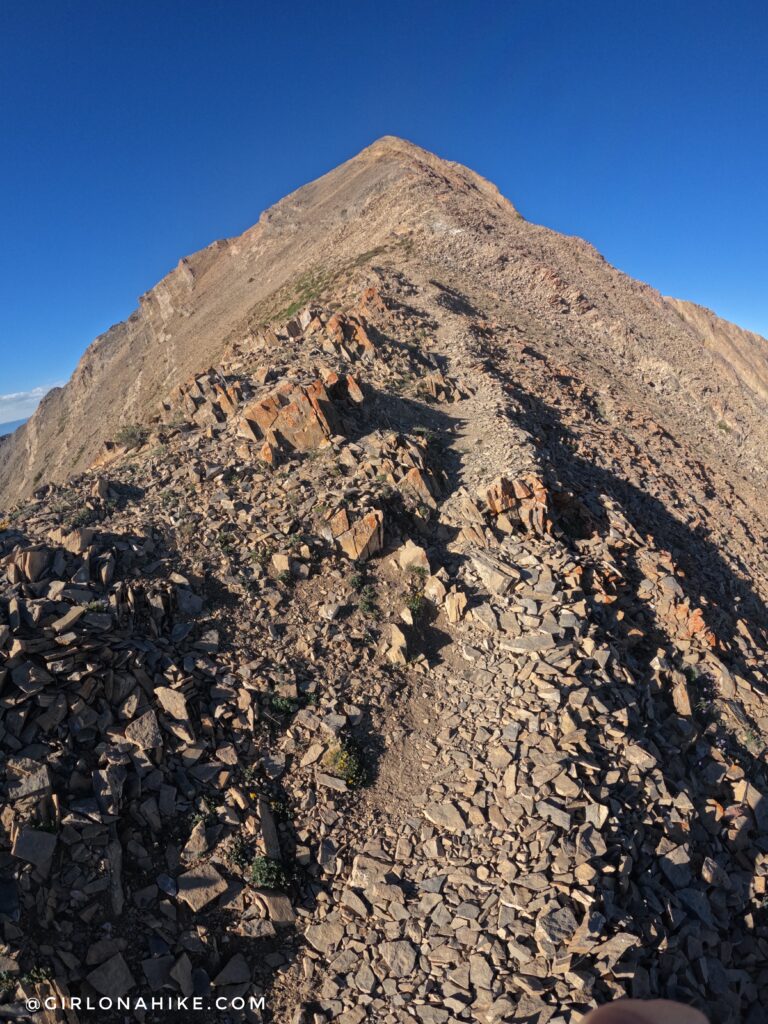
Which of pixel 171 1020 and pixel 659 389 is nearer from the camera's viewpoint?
pixel 171 1020

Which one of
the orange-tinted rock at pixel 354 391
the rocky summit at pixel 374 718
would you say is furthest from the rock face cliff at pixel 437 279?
the rocky summit at pixel 374 718

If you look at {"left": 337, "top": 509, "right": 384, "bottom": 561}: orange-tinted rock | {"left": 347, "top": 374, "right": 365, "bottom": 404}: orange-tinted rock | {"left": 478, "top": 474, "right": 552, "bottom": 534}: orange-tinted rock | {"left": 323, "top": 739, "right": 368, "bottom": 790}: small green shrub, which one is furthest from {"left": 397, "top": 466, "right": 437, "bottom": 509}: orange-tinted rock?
{"left": 323, "top": 739, "right": 368, "bottom": 790}: small green shrub

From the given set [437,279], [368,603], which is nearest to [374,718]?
[368,603]

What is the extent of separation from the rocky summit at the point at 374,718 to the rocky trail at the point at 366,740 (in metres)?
0.04

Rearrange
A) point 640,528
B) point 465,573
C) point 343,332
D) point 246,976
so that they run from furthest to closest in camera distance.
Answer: point 343,332
point 640,528
point 465,573
point 246,976

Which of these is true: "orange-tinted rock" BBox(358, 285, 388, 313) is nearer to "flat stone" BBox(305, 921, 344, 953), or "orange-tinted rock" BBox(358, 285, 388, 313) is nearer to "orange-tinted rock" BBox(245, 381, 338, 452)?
"orange-tinted rock" BBox(245, 381, 338, 452)

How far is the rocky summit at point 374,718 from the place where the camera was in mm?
6496

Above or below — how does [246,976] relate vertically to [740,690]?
below

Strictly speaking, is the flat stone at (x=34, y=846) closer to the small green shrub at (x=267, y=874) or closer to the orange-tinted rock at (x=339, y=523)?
the small green shrub at (x=267, y=874)

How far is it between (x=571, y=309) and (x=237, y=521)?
26.4m

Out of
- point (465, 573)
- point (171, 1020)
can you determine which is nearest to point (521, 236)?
point (465, 573)

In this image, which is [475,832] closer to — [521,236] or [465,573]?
[465,573]

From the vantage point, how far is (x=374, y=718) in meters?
9.12

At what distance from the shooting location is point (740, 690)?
1061 centimetres
